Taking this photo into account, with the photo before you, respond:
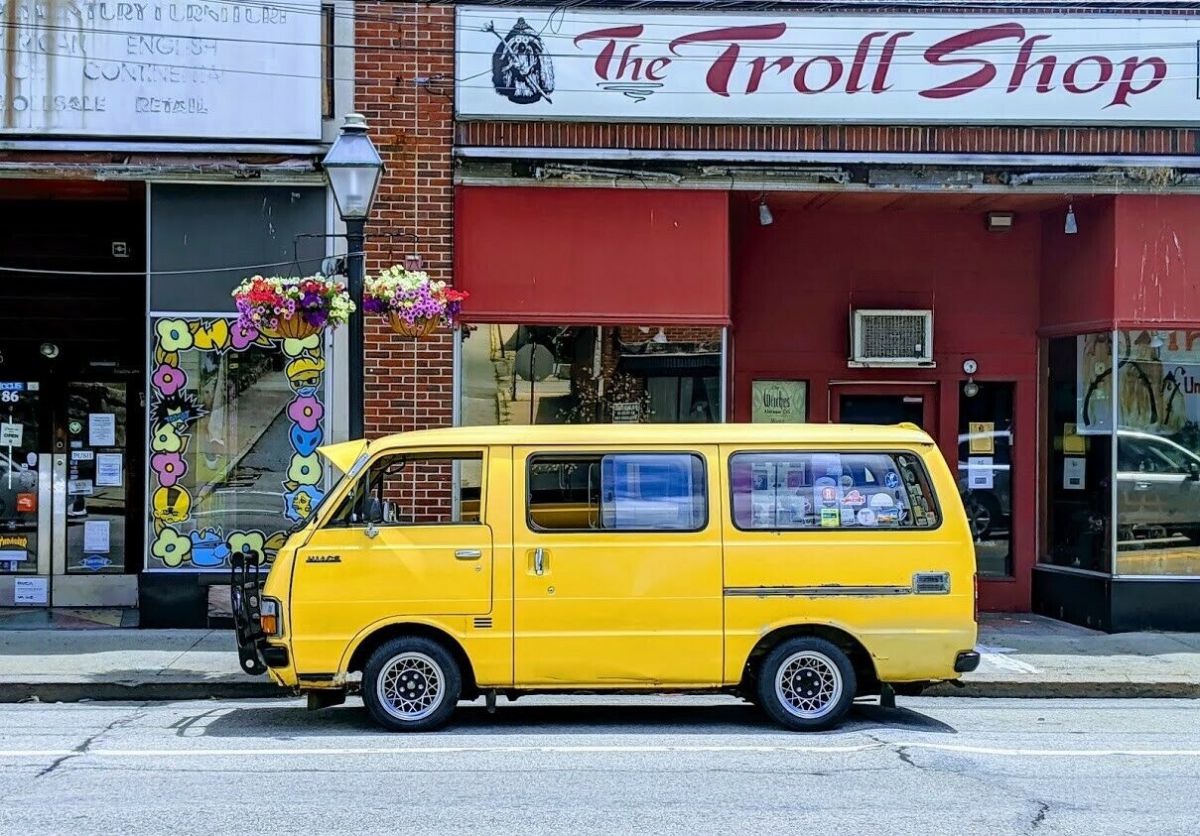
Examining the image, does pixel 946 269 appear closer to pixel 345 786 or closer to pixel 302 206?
pixel 302 206

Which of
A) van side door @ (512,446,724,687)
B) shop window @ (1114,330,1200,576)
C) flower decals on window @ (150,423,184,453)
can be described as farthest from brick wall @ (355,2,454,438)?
shop window @ (1114,330,1200,576)

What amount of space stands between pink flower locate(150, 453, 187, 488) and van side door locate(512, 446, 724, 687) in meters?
5.06

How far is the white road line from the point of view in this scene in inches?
292

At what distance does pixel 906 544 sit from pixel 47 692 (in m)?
6.33

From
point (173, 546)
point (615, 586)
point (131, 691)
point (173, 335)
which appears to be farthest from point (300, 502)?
point (615, 586)

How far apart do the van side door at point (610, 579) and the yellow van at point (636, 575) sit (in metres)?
0.01

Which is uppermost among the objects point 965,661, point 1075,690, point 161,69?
point 161,69

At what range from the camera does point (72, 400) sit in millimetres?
13242

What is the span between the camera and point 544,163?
39.2 feet

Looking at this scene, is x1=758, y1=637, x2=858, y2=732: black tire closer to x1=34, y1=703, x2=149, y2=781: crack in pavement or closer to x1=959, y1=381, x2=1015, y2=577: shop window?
x1=34, y1=703, x2=149, y2=781: crack in pavement

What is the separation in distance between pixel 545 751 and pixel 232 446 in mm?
5749

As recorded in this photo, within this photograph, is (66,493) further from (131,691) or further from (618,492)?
(618,492)

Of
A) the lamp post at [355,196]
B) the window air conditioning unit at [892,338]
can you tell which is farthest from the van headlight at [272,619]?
the window air conditioning unit at [892,338]

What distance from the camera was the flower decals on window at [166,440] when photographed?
11.9 meters
